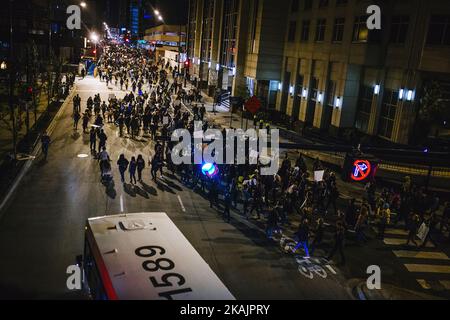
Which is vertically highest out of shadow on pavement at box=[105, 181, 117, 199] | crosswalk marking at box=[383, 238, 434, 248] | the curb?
the curb

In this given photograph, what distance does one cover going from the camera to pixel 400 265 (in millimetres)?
15336

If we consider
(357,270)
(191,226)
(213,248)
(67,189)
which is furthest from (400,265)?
(67,189)

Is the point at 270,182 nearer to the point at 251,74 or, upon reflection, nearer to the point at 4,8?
the point at 251,74

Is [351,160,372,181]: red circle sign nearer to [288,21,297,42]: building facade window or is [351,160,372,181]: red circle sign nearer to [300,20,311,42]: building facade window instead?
[300,20,311,42]: building facade window

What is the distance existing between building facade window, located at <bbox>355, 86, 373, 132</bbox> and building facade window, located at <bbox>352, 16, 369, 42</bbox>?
382 centimetres

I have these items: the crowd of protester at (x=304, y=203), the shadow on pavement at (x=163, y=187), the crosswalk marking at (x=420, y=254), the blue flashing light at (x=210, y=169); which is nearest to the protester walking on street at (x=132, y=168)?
the crowd of protester at (x=304, y=203)

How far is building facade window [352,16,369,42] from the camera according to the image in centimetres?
3208

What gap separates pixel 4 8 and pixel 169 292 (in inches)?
2458

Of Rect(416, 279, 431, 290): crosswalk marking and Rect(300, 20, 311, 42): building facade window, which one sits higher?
Rect(300, 20, 311, 42): building facade window

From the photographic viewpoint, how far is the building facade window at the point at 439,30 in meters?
26.4

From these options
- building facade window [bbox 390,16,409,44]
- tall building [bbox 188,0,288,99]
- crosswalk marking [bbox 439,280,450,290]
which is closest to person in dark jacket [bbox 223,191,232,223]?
crosswalk marking [bbox 439,280,450,290]

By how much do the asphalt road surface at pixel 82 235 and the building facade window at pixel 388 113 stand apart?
16.8 meters

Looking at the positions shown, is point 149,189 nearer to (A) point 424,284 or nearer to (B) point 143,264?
(B) point 143,264

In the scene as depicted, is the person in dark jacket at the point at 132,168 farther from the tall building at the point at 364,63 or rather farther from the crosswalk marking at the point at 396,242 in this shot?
the tall building at the point at 364,63
